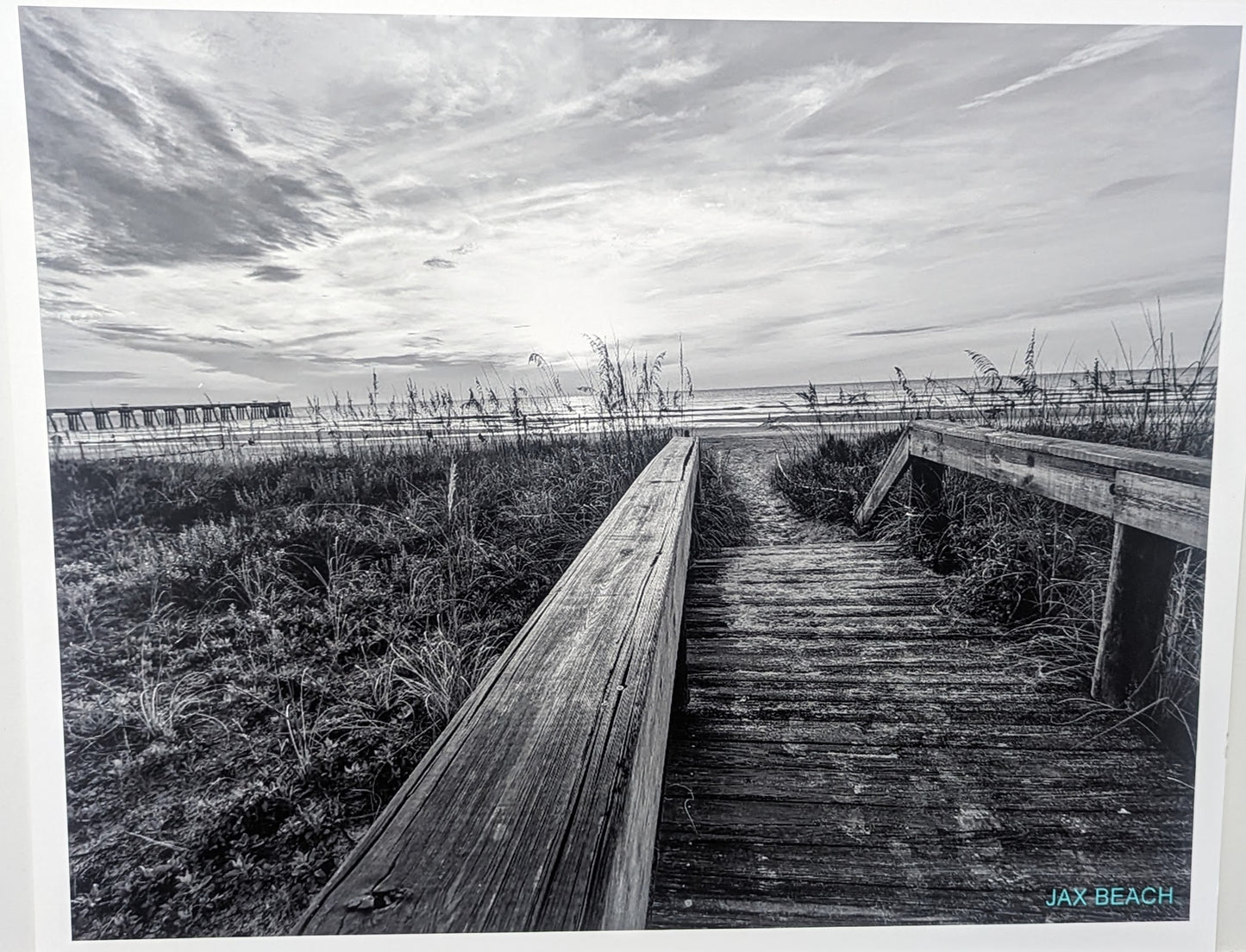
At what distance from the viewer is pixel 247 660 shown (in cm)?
201

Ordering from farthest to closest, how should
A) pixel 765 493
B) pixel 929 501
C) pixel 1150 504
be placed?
pixel 765 493, pixel 929 501, pixel 1150 504

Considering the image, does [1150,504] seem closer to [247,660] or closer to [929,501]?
[929,501]

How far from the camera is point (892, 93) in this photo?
1990 millimetres

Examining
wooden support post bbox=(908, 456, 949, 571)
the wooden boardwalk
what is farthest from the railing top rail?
the wooden boardwalk

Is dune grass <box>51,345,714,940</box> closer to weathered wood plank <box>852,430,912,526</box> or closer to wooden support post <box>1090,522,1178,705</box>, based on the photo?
weathered wood plank <box>852,430,912,526</box>

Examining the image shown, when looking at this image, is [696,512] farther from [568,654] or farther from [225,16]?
[225,16]

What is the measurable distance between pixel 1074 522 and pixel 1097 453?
0.85ft

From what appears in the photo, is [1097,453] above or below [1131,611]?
above

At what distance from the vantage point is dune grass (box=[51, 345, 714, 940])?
193 cm

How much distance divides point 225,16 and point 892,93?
6.10 feet

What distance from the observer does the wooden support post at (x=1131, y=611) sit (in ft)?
6.49

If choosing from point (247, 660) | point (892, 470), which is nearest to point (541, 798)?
point (247, 660)

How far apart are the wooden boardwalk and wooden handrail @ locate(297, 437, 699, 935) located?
1.07 ft

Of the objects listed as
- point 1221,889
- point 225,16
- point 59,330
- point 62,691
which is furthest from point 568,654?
point 1221,889
